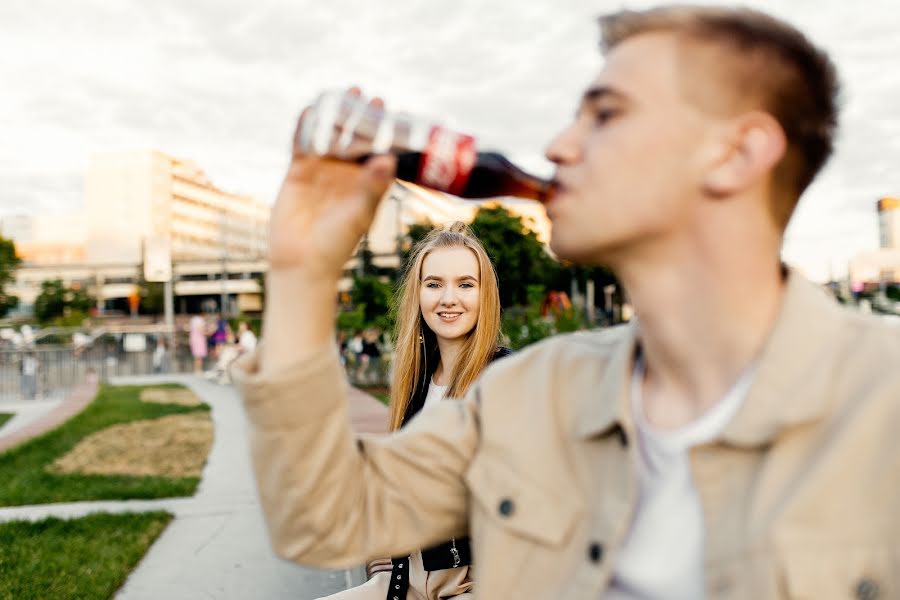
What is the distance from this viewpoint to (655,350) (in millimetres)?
1437

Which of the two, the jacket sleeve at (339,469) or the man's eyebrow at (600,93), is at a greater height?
the man's eyebrow at (600,93)

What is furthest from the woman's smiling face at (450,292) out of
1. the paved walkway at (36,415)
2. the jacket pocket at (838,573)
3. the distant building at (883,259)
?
the distant building at (883,259)

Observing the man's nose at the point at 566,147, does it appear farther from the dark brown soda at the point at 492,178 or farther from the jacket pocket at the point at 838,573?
the jacket pocket at the point at 838,573

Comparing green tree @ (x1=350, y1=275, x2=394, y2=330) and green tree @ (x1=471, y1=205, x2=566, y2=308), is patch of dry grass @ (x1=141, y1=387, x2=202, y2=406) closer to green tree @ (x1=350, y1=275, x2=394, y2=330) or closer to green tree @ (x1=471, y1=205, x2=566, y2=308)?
green tree @ (x1=350, y1=275, x2=394, y2=330)

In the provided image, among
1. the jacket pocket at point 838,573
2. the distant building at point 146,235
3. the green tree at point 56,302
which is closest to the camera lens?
the jacket pocket at point 838,573

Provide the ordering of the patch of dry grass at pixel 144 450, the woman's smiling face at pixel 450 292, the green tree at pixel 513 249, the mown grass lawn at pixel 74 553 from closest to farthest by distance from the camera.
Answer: the woman's smiling face at pixel 450 292 < the mown grass lawn at pixel 74 553 < the patch of dry grass at pixel 144 450 < the green tree at pixel 513 249

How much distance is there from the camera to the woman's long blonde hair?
350cm

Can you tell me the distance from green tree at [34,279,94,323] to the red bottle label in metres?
81.3

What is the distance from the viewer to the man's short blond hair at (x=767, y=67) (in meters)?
1.32

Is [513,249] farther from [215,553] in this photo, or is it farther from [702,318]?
[702,318]

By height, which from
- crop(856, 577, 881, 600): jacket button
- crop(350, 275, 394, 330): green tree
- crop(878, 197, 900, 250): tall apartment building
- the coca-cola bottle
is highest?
crop(878, 197, 900, 250): tall apartment building

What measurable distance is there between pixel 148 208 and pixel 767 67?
11523 cm

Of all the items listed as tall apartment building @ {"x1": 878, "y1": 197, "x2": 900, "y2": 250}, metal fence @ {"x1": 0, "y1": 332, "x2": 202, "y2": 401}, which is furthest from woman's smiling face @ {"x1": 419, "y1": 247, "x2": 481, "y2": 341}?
tall apartment building @ {"x1": 878, "y1": 197, "x2": 900, "y2": 250}

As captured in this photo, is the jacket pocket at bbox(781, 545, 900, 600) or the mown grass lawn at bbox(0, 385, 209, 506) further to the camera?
the mown grass lawn at bbox(0, 385, 209, 506)
